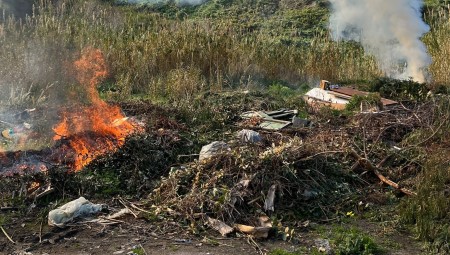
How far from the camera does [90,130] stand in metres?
6.99

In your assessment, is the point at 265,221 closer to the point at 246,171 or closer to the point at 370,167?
the point at 246,171

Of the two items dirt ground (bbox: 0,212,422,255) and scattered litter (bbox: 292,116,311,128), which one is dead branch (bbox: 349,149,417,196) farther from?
scattered litter (bbox: 292,116,311,128)

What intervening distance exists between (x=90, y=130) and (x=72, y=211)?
1722mm

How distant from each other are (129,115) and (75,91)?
2.96 ft

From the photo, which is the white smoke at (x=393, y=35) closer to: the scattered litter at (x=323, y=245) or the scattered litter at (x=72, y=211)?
the scattered litter at (x=323, y=245)

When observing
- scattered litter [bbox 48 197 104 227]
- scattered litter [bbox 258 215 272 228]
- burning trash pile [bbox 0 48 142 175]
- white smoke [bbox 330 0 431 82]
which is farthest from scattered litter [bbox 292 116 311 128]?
white smoke [bbox 330 0 431 82]

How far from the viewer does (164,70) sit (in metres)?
11.5

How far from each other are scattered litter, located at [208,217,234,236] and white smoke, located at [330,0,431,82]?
358 inches

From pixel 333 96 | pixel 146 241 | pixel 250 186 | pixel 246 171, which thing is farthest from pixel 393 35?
pixel 146 241

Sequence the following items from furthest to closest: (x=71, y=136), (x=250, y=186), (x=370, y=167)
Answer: (x=370, y=167) → (x=71, y=136) → (x=250, y=186)

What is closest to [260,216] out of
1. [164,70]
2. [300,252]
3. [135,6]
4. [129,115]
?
[300,252]

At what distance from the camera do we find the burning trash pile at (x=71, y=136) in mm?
6465

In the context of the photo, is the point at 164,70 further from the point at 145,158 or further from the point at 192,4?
the point at 192,4

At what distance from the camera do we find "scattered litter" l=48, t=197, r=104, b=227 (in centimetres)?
539
